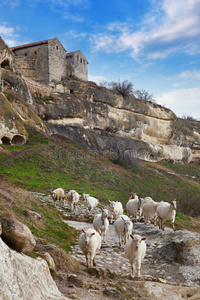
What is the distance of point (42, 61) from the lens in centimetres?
4738

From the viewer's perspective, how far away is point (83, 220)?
48.8 feet

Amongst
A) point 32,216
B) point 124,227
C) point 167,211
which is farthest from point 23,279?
point 167,211

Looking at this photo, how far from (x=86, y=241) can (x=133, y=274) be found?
5.62 ft

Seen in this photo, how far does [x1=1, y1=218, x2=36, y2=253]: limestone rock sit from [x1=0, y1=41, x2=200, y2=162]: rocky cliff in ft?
70.5

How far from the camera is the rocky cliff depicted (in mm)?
30125

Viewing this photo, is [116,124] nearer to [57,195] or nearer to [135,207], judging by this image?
[57,195]

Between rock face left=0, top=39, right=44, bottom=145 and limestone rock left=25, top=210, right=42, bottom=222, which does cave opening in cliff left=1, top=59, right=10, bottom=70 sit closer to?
rock face left=0, top=39, right=44, bottom=145

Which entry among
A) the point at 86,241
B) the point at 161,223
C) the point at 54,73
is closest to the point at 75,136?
the point at 54,73

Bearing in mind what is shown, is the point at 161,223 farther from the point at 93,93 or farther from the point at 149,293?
the point at 93,93

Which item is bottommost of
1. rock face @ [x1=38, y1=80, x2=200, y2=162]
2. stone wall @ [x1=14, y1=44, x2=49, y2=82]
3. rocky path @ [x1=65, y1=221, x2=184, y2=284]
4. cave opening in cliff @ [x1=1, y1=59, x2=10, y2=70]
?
rocky path @ [x1=65, y1=221, x2=184, y2=284]

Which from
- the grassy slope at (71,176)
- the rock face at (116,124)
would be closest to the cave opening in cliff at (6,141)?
the grassy slope at (71,176)

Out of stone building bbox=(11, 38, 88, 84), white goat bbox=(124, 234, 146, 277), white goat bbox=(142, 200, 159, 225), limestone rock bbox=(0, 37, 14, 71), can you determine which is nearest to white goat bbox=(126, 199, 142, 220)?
white goat bbox=(142, 200, 159, 225)

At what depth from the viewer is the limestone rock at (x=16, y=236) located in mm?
5016

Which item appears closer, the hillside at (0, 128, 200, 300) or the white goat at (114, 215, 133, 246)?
the hillside at (0, 128, 200, 300)
